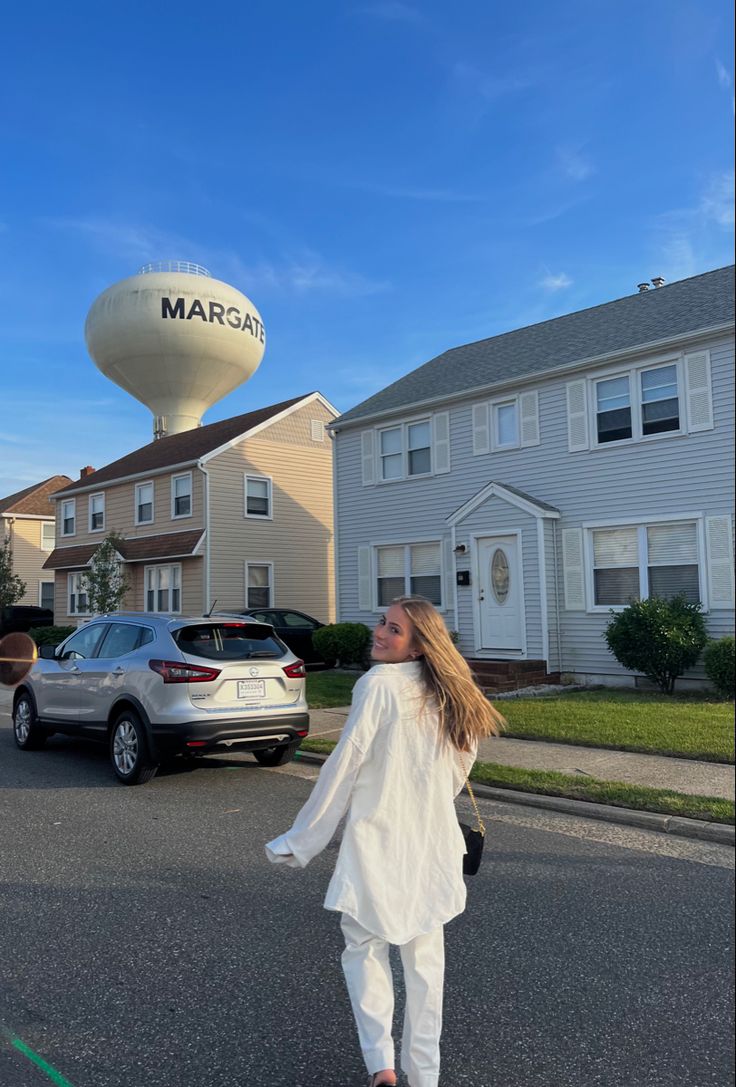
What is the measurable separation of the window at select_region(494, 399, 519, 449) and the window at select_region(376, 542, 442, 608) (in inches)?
109

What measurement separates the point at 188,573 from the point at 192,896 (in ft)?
68.3

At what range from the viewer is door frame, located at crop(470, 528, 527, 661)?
1631 cm

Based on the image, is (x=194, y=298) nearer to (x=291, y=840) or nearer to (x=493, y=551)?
(x=493, y=551)

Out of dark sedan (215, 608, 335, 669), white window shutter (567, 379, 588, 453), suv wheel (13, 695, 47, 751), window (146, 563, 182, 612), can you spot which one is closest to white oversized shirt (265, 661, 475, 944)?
suv wheel (13, 695, 47, 751)

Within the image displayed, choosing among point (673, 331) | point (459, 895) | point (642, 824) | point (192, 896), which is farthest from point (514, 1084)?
point (673, 331)

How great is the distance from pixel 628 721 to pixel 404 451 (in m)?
10.1

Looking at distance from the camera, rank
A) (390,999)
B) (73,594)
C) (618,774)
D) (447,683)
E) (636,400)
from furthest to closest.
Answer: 1. (73,594)
2. (636,400)
3. (618,774)
4. (447,683)
5. (390,999)

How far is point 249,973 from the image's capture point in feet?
12.8

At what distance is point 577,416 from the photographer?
631 inches

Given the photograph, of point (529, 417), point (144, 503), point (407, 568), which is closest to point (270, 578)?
point (144, 503)

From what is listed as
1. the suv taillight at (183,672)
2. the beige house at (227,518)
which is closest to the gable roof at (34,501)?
the beige house at (227,518)

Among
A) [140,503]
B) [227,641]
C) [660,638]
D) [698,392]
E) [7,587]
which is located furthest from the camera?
[7,587]

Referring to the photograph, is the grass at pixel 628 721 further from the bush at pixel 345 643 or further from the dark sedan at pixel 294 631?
the dark sedan at pixel 294 631

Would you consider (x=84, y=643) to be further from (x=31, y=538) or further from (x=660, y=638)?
(x=31, y=538)
